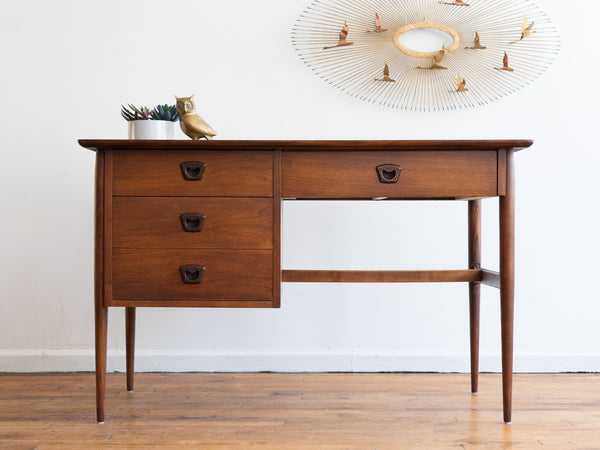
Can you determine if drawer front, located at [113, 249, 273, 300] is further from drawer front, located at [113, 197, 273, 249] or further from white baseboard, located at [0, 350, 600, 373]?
white baseboard, located at [0, 350, 600, 373]

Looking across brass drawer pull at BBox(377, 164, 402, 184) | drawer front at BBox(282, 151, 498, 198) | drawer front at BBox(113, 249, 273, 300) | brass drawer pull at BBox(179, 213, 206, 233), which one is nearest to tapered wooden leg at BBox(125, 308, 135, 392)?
drawer front at BBox(113, 249, 273, 300)

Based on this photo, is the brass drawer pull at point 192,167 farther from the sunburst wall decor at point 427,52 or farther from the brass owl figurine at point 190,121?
the sunburst wall decor at point 427,52

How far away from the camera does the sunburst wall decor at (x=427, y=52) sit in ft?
6.79

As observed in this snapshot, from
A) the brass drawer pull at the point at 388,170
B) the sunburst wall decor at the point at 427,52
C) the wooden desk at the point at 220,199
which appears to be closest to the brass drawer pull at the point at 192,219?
the wooden desk at the point at 220,199

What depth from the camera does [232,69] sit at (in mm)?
2117

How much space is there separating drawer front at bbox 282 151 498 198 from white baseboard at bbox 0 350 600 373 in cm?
84

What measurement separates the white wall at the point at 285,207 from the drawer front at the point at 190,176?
626 mm

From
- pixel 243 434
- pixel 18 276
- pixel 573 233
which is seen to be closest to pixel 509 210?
pixel 573 233

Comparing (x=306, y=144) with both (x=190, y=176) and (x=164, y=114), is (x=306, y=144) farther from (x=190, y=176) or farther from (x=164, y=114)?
(x=164, y=114)

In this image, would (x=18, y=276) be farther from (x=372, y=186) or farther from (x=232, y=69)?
(x=372, y=186)

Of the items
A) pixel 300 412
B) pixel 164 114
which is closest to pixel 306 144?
pixel 164 114

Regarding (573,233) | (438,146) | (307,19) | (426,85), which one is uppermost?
(307,19)

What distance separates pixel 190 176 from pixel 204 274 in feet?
0.90

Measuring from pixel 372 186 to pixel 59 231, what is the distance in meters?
1.30
